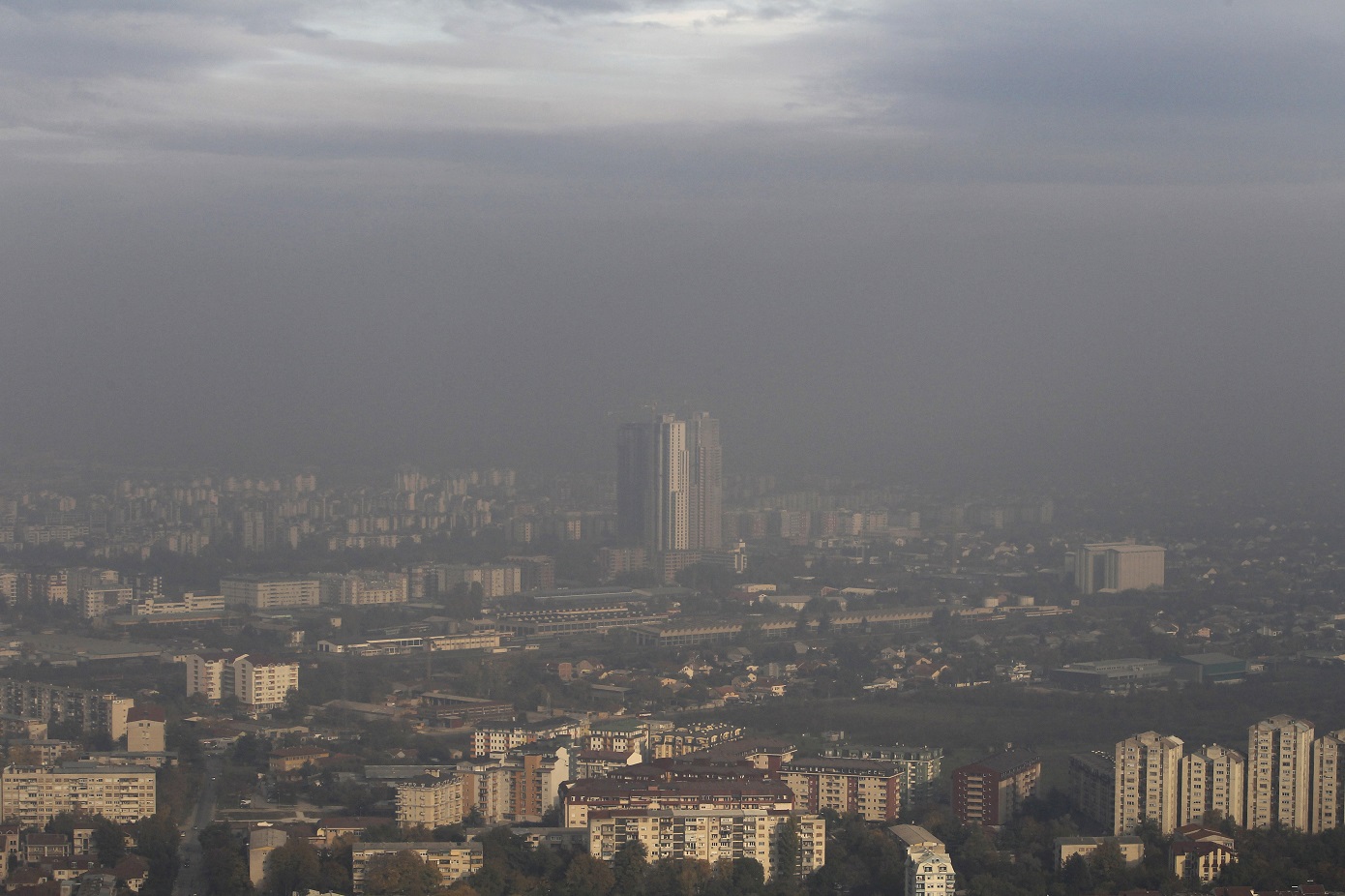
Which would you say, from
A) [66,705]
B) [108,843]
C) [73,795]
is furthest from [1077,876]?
[66,705]

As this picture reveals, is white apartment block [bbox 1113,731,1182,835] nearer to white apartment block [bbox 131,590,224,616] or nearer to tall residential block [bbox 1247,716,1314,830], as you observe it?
tall residential block [bbox 1247,716,1314,830]

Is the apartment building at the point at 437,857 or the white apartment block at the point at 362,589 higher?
the apartment building at the point at 437,857

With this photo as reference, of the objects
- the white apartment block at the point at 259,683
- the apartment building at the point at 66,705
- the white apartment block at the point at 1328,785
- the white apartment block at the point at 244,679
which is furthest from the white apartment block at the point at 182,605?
the white apartment block at the point at 1328,785

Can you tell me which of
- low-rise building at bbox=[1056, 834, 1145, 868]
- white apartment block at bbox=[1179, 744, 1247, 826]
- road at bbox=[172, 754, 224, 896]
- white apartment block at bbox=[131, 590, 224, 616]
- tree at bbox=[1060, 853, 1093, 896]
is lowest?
white apartment block at bbox=[131, 590, 224, 616]

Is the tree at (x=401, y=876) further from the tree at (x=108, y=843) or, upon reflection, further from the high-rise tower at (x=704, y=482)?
the high-rise tower at (x=704, y=482)

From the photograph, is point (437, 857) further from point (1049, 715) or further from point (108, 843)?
point (1049, 715)

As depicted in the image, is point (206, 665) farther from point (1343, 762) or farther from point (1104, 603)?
point (1104, 603)

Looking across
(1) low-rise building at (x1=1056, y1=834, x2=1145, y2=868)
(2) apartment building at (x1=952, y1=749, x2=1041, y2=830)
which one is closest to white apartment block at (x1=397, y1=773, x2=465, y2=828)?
(2) apartment building at (x1=952, y1=749, x2=1041, y2=830)
